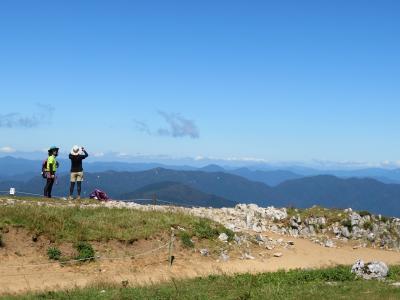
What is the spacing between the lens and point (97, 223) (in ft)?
99.8

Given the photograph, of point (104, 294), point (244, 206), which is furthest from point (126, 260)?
point (244, 206)

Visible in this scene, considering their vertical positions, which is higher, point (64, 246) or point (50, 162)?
point (50, 162)

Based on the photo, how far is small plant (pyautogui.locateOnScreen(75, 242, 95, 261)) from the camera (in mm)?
26547

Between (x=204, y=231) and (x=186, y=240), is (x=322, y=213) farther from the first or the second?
(x=186, y=240)

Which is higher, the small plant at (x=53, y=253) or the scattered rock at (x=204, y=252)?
the small plant at (x=53, y=253)

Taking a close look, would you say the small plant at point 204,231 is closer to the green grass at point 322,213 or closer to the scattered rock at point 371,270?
the scattered rock at point 371,270

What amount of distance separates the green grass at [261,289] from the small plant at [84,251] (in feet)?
17.9

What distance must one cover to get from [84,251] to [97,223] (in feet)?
11.8

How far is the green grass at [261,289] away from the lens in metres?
17.7

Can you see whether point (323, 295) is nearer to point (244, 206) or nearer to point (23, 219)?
point (23, 219)

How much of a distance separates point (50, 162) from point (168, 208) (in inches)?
417

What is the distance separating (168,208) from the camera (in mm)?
41781

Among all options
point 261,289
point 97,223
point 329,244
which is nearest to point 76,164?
point 97,223

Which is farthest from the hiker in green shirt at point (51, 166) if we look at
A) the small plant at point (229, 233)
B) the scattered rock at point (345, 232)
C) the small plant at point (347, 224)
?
the small plant at point (347, 224)
